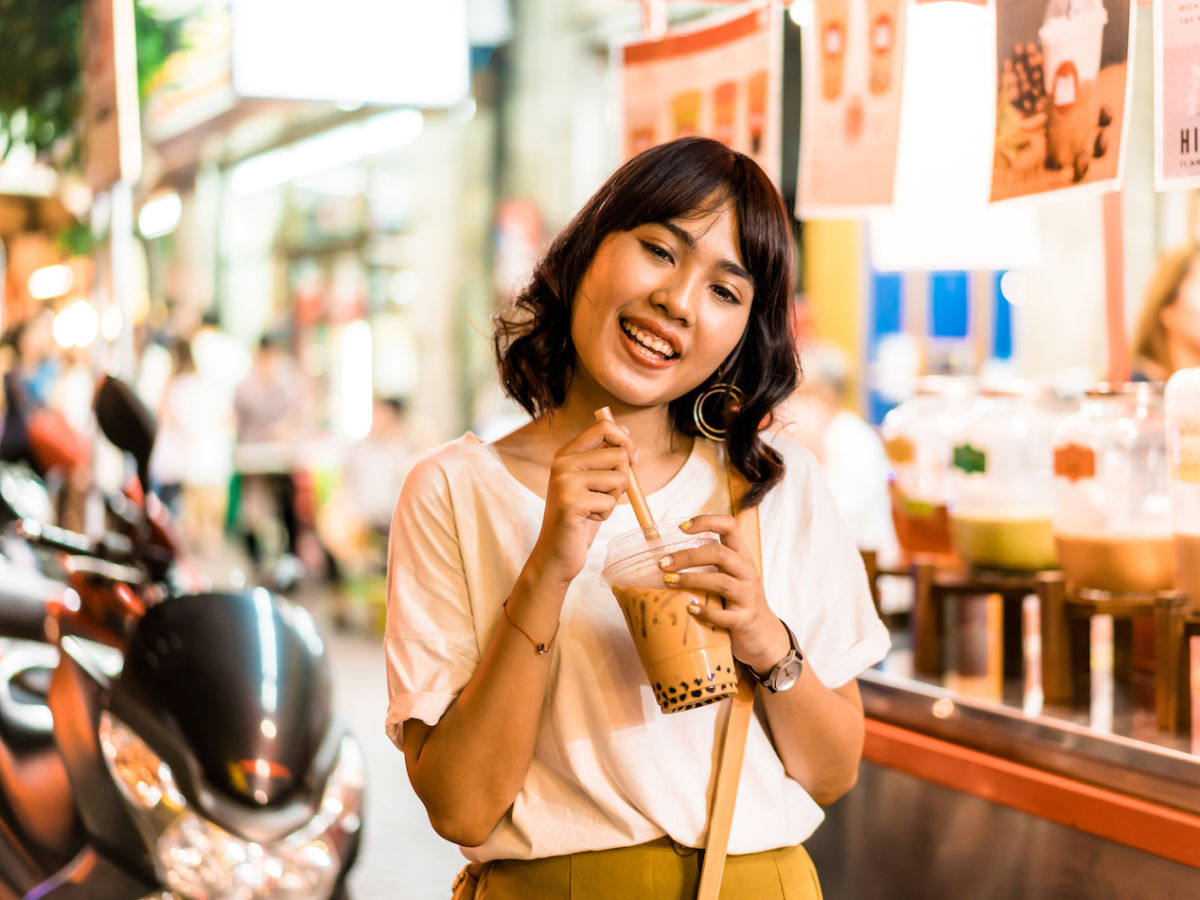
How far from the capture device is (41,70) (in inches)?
201

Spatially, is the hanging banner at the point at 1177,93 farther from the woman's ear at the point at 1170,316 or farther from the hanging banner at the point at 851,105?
the woman's ear at the point at 1170,316

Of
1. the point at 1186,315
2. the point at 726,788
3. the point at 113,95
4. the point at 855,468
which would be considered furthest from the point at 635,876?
the point at 1186,315

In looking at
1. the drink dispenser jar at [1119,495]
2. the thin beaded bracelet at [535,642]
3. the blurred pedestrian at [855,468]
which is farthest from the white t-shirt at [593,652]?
the blurred pedestrian at [855,468]

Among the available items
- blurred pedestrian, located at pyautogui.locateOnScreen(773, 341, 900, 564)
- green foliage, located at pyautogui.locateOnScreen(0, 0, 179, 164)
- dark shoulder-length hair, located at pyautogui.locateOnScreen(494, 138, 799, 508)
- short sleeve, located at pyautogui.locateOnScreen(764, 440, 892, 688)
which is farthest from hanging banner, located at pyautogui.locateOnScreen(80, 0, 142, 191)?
short sleeve, located at pyautogui.locateOnScreen(764, 440, 892, 688)

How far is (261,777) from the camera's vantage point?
203 centimetres

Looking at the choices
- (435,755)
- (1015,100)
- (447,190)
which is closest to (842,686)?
(435,755)

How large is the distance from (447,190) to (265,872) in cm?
1053

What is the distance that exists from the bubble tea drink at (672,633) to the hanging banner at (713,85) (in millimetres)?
1395

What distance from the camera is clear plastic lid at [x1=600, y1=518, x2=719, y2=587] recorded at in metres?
1.26

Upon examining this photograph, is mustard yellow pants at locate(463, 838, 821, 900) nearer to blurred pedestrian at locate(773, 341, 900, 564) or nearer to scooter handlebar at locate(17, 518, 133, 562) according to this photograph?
scooter handlebar at locate(17, 518, 133, 562)

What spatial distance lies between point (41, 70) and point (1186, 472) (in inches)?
191

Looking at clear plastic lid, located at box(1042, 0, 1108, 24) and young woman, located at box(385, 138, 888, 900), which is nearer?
young woman, located at box(385, 138, 888, 900)

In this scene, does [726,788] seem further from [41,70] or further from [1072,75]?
[41,70]

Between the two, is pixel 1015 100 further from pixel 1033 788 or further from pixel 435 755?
pixel 435 755
